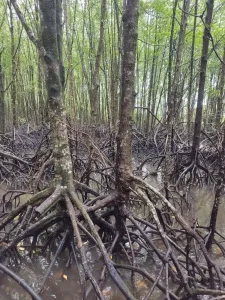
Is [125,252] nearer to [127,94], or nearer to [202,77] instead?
[127,94]

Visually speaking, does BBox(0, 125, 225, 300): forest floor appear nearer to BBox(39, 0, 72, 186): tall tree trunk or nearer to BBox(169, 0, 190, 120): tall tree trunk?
BBox(39, 0, 72, 186): tall tree trunk

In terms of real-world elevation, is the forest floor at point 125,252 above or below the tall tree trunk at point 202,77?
Answer: below

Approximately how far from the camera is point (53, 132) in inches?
106

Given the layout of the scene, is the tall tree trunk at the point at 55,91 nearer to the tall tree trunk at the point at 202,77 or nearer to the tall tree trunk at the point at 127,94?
the tall tree trunk at the point at 127,94

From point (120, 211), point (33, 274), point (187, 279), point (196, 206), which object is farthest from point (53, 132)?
point (196, 206)

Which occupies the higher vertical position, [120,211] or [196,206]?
[120,211]

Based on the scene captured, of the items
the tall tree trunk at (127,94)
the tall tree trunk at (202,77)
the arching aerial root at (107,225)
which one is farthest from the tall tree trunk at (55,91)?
the tall tree trunk at (202,77)

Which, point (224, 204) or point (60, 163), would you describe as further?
point (224, 204)

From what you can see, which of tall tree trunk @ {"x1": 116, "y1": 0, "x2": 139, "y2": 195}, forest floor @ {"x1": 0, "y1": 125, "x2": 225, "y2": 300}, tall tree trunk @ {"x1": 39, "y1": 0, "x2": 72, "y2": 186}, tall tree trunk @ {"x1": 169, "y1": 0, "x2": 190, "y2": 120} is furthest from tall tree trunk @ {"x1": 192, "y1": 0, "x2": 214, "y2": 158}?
tall tree trunk @ {"x1": 39, "y1": 0, "x2": 72, "y2": 186}

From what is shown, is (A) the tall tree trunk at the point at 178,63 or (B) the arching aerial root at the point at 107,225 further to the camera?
(A) the tall tree trunk at the point at 178,63

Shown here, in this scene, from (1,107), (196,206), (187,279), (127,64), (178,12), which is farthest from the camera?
(1,107)

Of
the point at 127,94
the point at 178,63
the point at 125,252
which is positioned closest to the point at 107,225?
the point at 125,252

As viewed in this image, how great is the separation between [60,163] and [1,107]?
8.30m

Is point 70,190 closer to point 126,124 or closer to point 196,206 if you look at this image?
point 126,124
